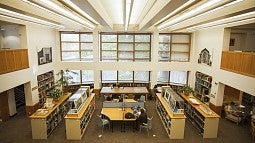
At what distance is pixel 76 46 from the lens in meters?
12.5

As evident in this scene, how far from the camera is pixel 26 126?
8.39 m

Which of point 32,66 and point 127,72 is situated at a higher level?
point 32,66

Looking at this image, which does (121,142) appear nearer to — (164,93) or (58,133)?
(58,133)

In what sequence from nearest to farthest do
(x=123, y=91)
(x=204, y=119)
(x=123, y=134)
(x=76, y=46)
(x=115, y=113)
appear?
(x=204, y=119)
(x=123, y=134)
(x=115, y=113)
(x=123, y=91)
(x=76, y=46)

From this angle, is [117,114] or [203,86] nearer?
[117,114]

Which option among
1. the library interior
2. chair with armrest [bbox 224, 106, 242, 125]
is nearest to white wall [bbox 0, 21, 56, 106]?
the library interior

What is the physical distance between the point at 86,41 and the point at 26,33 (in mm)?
4566

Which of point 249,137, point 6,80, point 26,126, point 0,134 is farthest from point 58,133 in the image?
point 249,137

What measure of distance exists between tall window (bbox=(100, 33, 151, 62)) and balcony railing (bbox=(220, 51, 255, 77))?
5.50 m

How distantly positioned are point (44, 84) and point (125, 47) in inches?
234

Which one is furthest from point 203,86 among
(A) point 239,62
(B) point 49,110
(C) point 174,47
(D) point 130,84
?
(B) point 49,110

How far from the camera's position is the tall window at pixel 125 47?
41.3 ft

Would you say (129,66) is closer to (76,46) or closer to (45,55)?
(76,46)

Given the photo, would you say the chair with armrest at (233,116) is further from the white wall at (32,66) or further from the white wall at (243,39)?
the white wall at (32,66)
